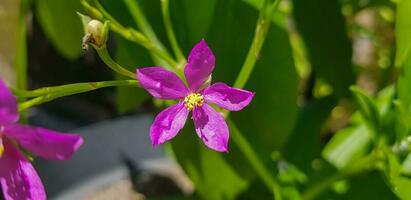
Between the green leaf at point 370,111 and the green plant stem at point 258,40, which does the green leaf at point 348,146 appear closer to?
the green leaf at point 370,111

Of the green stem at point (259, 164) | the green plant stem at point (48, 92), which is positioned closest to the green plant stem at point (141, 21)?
the green stem at point (259, 164)

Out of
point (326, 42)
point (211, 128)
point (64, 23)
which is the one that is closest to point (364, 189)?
point (326, 42)

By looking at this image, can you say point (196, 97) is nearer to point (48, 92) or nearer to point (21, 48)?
point (48, 92)

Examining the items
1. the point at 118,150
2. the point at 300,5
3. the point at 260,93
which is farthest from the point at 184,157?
the point at 118,150

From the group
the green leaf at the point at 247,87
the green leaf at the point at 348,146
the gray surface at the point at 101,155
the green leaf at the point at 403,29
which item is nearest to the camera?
the green leaf at the point at 403,29

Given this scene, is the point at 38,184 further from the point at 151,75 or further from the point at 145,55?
the point at 145,55

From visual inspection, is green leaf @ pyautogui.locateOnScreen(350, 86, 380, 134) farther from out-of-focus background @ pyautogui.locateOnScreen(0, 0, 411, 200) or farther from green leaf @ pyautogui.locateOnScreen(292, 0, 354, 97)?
green leaf @ pyautogui.locateOnScreen(292, 0, 354, 97)
